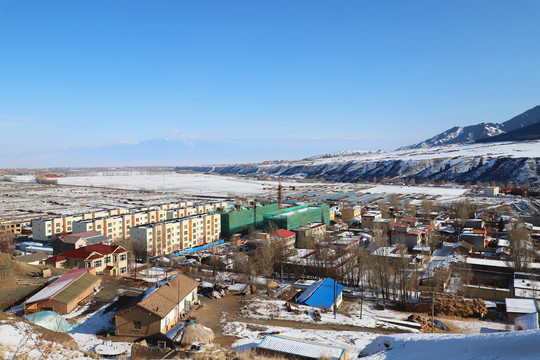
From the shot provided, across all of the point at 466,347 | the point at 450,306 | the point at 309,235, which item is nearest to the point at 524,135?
the point at 309,235

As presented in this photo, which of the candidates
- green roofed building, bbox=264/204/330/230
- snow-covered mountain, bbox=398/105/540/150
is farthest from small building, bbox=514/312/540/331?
snow-covered mountain, bbox=398/105/540/150

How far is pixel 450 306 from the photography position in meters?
12.9

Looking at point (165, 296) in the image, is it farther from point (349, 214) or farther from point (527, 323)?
point (349, 214)

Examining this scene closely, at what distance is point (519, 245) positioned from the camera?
1775 cm

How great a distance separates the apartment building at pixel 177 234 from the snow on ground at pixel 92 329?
461 inches

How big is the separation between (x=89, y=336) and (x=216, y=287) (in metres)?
5.15

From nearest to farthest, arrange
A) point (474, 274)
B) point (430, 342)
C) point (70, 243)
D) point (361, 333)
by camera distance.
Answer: point (430, 342), point (361, 333), point (474, 274), point (70, 243)

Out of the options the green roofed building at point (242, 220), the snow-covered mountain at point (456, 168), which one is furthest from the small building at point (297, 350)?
the snow-covered mountain at point (456, 168)

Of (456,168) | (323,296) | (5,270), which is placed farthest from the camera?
(456,168)

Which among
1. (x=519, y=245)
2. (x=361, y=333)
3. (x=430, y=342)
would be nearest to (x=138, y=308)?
(x=361, y=333)

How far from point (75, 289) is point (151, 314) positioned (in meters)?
3.58

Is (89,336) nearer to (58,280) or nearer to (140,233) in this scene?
(58,280)

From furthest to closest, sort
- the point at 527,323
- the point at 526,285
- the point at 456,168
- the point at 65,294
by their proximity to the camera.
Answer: the point at 456,168, the point at 526,285, the point at 65,294, the point at 527,323

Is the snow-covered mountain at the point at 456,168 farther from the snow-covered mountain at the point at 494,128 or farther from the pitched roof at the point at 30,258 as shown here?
the snow-covered mountain at the point at 494,128
